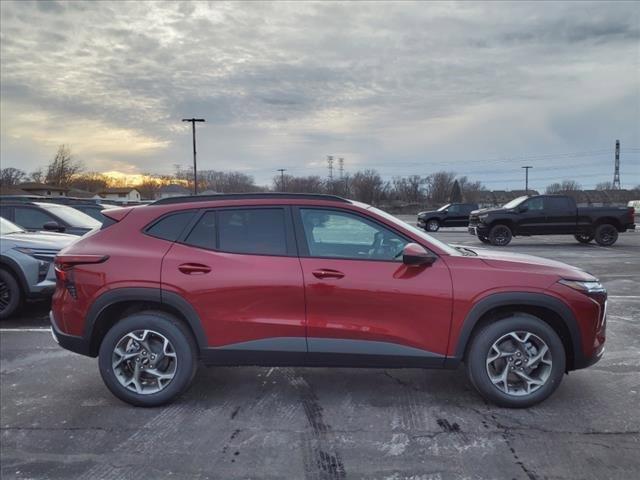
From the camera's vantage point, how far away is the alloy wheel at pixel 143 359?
391 centimetres

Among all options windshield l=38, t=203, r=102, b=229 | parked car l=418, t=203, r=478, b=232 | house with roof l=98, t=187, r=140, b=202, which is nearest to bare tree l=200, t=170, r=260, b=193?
house with roof l=98, t=187, r=140, b=202

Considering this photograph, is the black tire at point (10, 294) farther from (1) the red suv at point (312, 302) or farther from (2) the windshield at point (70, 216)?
(2) the windshield at point (70, 216)

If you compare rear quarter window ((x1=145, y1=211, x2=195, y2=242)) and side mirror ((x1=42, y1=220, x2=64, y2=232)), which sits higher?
rear quarter window ((x1=145, y1=211, x2=195, y2=242))

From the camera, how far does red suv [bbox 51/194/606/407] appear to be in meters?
3.74

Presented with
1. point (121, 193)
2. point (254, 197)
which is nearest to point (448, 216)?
point (254, 197)

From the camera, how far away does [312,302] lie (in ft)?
12.3

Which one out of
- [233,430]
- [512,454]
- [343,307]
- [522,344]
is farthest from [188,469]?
[522,344]

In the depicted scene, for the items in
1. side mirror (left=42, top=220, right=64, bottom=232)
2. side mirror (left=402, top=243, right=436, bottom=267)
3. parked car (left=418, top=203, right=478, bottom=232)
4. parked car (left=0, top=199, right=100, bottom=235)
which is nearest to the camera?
side mirror (left=402, top=243, right=436, bottom=267)

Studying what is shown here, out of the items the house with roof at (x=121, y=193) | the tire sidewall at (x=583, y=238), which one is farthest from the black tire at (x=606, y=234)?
the house with roof at (x=121, y=193)

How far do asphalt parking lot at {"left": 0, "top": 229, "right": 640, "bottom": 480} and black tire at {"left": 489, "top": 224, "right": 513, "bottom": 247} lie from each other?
13644mm

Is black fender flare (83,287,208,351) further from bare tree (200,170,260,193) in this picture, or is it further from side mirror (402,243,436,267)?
bare tree (200,170,260,193)

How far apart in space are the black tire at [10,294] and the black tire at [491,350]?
19.5 ft

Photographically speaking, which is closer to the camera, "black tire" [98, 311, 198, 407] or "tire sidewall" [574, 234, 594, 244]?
"black tire" [98, 311, 198, 407]

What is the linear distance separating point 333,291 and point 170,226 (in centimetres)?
144
